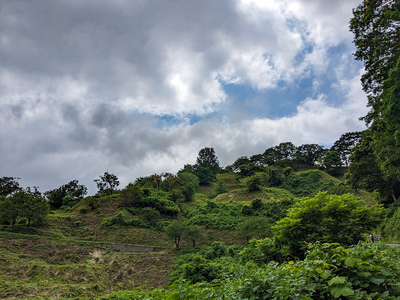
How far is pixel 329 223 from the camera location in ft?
21.5

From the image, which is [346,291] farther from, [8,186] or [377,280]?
[8,186]

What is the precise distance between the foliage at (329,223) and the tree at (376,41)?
833cm

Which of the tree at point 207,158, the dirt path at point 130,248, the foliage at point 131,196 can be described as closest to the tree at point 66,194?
the foliage at point 131,196

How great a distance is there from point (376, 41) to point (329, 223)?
12.1 meters

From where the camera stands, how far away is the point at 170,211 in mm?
40188

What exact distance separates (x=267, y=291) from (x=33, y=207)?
3434cm

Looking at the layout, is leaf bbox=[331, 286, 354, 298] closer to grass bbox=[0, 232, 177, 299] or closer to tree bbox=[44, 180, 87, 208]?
grass bbox=[0, 232, 177, 299]

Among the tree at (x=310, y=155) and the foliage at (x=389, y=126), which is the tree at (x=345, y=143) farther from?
the foliage at (x=389, y=126)

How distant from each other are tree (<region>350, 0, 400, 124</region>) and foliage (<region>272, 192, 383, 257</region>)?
27.3 feet

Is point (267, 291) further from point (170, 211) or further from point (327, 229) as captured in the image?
point (170, 211)

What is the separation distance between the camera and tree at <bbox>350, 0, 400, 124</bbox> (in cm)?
1185

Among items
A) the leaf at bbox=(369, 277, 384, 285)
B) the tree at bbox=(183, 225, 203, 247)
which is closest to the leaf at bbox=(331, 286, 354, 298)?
the leaf at bbox=(369, 277, 384, 285)

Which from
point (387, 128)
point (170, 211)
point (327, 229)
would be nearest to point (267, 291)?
point (327, 229)

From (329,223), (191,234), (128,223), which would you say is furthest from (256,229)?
(329,223)
